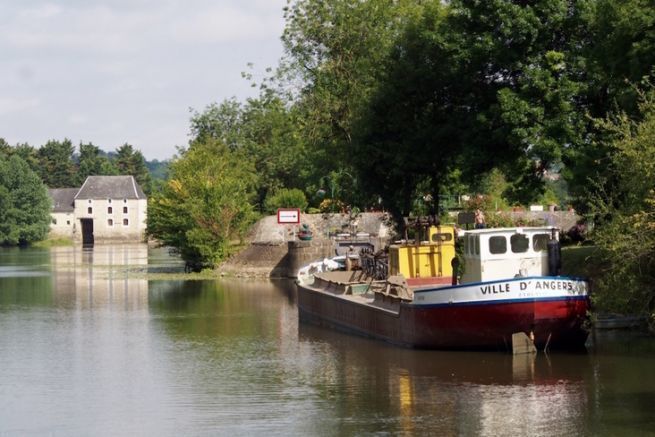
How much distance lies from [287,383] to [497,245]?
747cm

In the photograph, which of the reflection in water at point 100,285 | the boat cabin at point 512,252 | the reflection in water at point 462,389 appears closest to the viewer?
the reflection in water at point 462,389

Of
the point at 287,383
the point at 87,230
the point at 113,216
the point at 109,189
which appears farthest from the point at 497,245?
the point at 109,189

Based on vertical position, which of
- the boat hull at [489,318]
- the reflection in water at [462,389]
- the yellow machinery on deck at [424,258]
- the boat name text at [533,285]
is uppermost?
the yellow machinery on deck at [424,258]

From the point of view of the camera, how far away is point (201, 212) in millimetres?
73438

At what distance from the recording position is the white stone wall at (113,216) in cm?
17775

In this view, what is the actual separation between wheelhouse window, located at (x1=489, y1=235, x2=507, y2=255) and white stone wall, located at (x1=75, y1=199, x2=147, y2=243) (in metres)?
149

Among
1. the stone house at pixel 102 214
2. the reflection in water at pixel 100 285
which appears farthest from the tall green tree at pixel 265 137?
the stone house at pixel 102 214

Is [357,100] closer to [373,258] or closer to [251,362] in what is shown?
[373,258]

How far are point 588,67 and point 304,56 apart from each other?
1291 inches

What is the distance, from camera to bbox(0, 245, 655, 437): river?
23406mm

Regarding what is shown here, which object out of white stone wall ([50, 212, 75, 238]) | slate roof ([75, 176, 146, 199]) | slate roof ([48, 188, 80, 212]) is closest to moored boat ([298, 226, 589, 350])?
white stone wall ([50, 212, 75, 238])

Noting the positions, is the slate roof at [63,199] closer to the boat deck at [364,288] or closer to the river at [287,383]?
the river at [287,383]

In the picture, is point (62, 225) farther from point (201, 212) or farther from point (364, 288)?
point (364, 288)

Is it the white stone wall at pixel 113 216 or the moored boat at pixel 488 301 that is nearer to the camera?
the moored boat at pixel 488 301
